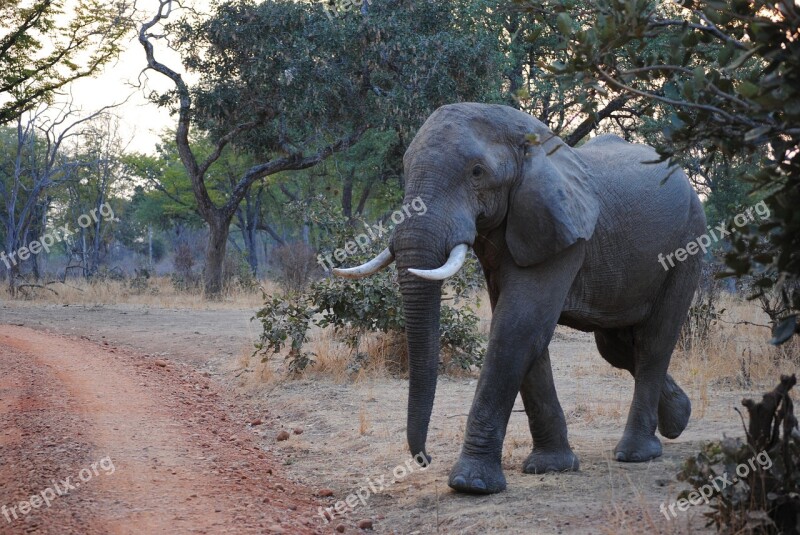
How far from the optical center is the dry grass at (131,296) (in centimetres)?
2075

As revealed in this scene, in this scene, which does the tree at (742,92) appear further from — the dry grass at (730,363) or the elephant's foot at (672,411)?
the dry grass at (730,363)

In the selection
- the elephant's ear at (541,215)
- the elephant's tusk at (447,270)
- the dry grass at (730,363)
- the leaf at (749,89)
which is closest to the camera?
the leaf at (749,89)

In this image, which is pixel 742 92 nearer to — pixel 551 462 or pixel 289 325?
pixel 551 462

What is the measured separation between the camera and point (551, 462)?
583 centimetres

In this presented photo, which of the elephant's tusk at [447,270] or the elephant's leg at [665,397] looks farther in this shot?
the elephant's leg at [665,397]

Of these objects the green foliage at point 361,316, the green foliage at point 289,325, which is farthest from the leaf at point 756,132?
the green foliage at point 289,325

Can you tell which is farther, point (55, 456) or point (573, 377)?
point (573, 377)

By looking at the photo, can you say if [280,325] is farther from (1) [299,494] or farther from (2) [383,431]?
(1) [299,494]

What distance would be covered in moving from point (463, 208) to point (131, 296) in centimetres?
1851

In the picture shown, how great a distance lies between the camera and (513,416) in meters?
8.20

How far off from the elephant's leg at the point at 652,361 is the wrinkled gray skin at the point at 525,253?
0.01 m

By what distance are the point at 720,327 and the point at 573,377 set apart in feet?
10.1

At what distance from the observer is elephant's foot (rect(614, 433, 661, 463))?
621 cm

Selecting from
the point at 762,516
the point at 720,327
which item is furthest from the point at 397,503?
the point at 720,327
